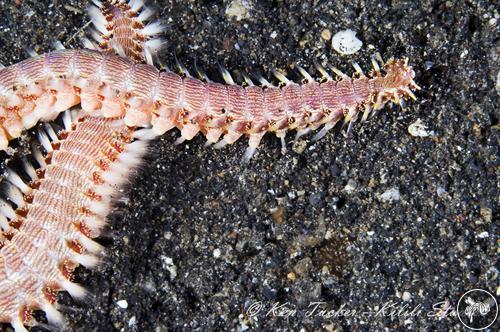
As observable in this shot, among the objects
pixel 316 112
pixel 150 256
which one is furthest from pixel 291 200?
pixel 150 256

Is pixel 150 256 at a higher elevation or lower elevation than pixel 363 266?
higher

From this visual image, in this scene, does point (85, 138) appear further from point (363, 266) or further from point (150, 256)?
point (363, 266)

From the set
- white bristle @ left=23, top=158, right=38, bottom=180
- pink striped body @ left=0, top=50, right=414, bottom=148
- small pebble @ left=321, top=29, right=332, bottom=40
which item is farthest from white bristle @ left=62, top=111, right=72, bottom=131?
small pebble @ left=321, top=29, right=332, bottom=40

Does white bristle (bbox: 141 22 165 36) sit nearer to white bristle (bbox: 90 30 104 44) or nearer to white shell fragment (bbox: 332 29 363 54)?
white bristle (bbox: 90 30 104 44)

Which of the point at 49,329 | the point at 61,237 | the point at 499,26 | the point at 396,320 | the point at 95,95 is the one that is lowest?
the point at 396,320

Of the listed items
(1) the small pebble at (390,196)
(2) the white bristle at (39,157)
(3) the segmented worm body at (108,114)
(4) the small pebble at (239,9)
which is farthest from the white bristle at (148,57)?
(1) the small pebble at (390,196)

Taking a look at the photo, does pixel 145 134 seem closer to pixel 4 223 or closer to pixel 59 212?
pixel 59 212
